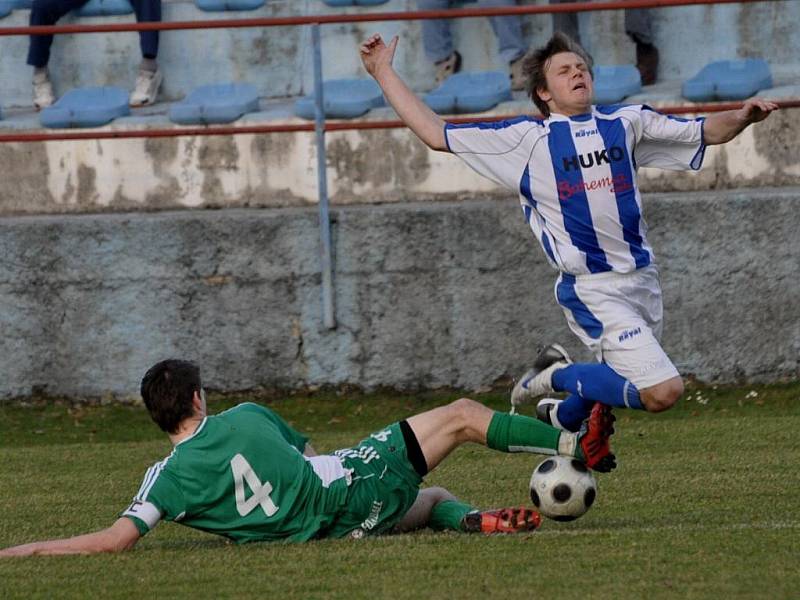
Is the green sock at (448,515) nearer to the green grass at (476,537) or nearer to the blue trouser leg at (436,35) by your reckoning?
the green grass at (476,537)

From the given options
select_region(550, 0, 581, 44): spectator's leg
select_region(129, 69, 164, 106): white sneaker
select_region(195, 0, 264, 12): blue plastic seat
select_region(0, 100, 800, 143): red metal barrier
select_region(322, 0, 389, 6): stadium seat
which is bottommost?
select_region(0, 100, 800, 143): red metal barrier

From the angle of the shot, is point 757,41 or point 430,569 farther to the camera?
point 757,41

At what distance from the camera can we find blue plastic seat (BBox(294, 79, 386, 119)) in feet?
35.0

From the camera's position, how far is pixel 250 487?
5.63 metres

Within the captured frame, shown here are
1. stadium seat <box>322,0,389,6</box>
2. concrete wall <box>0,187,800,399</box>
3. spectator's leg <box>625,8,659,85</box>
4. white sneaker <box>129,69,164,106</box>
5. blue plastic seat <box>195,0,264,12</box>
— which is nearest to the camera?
concrete wall <box>0,187,800,399</box>

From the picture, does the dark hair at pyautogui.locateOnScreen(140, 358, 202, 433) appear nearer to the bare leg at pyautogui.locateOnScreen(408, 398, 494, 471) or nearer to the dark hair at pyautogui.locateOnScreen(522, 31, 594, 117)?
the bare leg at pyautogui.locateOnScreen(408, 398, 494, 471)

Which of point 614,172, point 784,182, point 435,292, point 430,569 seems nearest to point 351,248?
point 435,292

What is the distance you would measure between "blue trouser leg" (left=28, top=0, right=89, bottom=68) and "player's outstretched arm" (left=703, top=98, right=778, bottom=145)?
615 centimetres

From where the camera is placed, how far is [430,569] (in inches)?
206

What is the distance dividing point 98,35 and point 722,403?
5198 millimetres

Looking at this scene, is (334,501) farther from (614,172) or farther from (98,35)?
(98,35)

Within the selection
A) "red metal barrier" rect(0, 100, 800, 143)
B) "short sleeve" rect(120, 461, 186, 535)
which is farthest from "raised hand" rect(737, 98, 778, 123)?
"red metal barrier" rect(0, 100, 800, 143)

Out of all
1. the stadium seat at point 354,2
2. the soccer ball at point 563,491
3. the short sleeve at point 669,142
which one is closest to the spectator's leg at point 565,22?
the stadium seat at point 354,2

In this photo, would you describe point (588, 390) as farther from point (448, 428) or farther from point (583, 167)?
point (583, 167)
